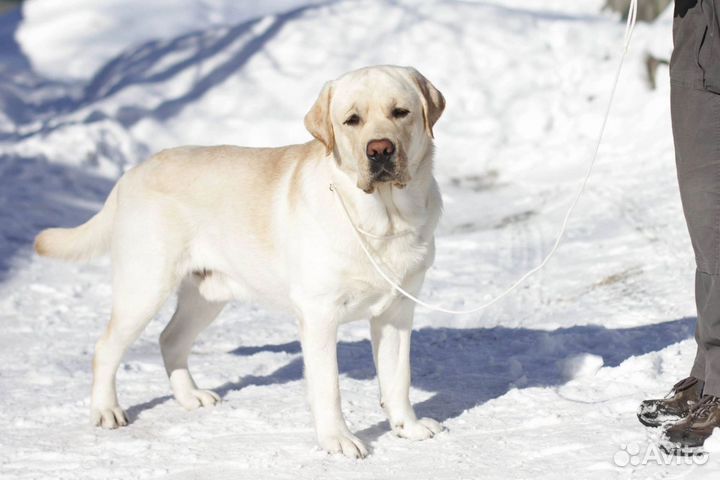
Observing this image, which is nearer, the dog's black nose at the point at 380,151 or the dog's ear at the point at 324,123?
the dog's black nose at the point at 380,151

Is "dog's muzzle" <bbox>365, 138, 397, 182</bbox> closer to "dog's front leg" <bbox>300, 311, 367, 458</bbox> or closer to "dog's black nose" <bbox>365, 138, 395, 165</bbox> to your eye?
"dog's black nose" <bbox>365, 138, 395, 165</bbox>

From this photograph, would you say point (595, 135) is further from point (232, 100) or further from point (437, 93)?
point (437, 93)

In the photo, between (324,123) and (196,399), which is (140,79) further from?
(324,123)

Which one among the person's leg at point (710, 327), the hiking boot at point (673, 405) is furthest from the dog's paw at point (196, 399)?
the person's leg at point (710, 327)

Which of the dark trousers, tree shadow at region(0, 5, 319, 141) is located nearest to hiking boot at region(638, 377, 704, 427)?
the dark trousers

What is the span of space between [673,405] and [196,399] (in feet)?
6.86

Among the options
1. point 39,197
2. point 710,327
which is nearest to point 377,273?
point 710,327

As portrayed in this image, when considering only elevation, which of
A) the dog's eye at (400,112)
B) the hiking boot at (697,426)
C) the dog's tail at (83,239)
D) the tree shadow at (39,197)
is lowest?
the tree shadow at (39,197)

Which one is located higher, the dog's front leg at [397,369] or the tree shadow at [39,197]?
the dog's front leg at [397,369]

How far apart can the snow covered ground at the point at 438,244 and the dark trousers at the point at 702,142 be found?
19.2 inches

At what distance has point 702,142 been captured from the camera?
3.65m

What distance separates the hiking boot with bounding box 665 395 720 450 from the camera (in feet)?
11.9

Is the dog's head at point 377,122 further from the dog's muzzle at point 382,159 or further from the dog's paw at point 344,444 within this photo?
the dog's paw at point 344,444

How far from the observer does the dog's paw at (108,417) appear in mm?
4477
